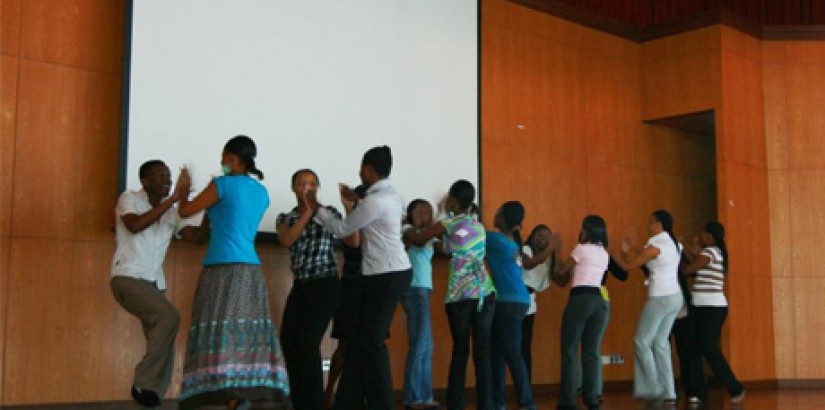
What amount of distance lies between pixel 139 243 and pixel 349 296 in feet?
4.35

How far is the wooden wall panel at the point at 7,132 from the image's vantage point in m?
5.86

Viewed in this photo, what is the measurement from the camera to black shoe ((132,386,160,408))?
5.34 metres

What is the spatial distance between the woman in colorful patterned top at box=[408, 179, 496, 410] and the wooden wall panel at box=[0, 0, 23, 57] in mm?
2619

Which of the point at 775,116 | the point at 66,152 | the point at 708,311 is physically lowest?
the point at 708,311

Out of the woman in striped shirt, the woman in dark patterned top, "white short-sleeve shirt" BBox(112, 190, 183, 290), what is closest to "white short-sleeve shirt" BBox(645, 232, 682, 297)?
the woman in striped shirt

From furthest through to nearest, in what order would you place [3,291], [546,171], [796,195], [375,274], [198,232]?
1. [796,195]
2. [546,171]
3. [3,291]
4. [198,232]
5. [375,274]

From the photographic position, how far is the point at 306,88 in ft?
23.6

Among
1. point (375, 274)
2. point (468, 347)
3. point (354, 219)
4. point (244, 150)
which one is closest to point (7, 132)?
point (244, 150)

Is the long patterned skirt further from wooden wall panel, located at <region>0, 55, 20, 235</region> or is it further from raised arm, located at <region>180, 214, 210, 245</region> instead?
wooden wall panel, located at <region>0, 55, 20, 235</region>

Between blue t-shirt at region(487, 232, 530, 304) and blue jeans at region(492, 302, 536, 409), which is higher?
blue t-shirt at region(487, 232, 530, 304)

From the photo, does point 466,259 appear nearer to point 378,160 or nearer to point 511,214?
point 511,214

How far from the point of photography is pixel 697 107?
9742 mm

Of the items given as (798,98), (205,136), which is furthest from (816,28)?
(205,136)

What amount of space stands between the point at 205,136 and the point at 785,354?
6212 mm
